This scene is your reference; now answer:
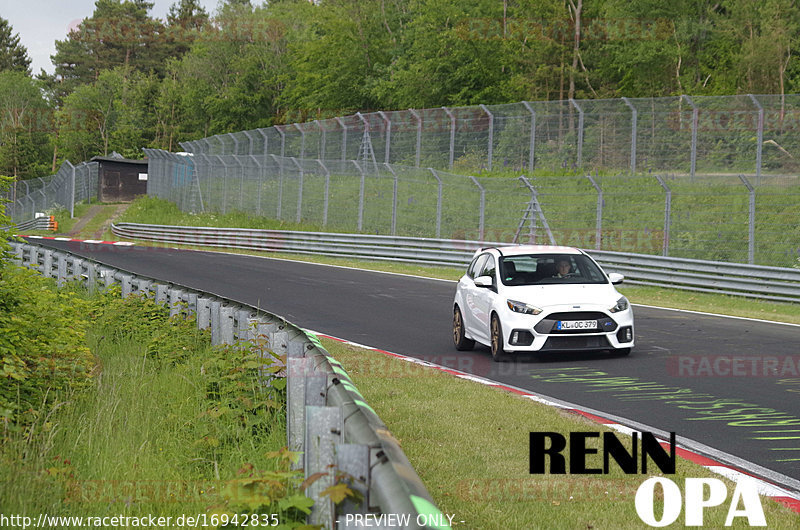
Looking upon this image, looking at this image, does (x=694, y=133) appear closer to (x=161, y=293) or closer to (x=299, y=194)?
(x=299, y=194)

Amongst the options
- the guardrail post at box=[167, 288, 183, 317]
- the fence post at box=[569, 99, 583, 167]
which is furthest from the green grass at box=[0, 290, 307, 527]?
the fence post at box=[569, 99, 583, 167]

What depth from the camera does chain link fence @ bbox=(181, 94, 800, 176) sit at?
30469mm

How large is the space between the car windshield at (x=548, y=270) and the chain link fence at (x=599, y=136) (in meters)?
18.2

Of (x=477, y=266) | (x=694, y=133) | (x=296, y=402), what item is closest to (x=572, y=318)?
(x=477, y=266)

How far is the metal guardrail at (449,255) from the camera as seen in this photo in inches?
850

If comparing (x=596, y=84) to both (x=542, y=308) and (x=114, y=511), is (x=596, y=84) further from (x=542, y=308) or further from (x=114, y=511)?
(x=114, y=511)

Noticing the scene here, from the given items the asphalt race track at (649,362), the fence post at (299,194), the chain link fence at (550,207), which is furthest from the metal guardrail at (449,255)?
the asphalt race track at (649,362)

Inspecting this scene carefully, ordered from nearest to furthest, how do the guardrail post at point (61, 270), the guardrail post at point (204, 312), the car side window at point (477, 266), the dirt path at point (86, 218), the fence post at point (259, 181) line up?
the guardrail post at point (204, 312)
the car side window at point (477, 266)
the guardrail post at point (61, 270)
the fence post at point (259, 181)
the dirt path at point (86, 218)

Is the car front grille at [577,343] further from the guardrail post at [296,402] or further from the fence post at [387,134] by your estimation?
the fence post at [387,134]

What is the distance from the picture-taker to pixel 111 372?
410 inches

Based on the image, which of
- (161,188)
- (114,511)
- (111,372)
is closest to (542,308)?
(111,372)

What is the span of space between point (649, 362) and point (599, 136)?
2249cm

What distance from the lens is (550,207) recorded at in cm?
3441

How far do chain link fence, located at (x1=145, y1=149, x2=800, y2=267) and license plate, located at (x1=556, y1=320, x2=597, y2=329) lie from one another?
1145 centimetres
